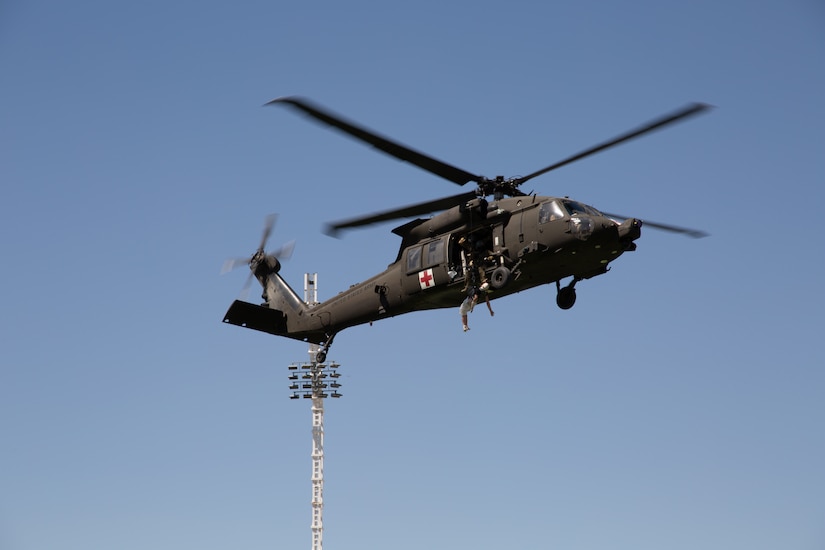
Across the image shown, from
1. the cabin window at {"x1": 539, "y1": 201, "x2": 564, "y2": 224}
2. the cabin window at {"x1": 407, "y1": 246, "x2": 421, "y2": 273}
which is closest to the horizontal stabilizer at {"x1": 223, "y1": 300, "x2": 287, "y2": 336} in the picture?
the cabin window at {"x1": 407, "y1": 246, "x2": 421, "y2": 273}

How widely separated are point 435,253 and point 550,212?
3.96 metres

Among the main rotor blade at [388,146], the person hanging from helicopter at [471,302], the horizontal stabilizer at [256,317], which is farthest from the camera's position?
the horizontal stabilizer at [256,317]

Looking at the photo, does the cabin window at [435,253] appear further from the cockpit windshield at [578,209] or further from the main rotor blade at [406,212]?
the cockpit windshield at [578,209]

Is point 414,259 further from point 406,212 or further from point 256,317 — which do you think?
point 256,317

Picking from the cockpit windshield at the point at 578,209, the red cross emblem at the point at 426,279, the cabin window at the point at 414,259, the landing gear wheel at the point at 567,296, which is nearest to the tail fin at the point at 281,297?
the cabin window at the point at 414,259

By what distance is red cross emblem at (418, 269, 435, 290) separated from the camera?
37.1 metres

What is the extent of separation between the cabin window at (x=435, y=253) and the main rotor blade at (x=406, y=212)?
1.02 metres

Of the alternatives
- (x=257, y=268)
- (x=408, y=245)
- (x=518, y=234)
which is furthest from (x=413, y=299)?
(x=257, y=268)

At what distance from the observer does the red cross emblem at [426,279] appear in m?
37.1

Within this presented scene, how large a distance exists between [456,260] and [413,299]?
7.02 ft

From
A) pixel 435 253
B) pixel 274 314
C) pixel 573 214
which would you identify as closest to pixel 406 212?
pixel 435 253

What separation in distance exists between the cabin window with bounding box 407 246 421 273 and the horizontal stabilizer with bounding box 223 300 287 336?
21.8 ft

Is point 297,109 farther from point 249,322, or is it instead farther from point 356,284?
point 249,322

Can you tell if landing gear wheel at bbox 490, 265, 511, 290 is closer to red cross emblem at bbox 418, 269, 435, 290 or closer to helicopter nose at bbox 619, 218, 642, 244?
red cross emblem at bbox 418, 269, 435, 290
